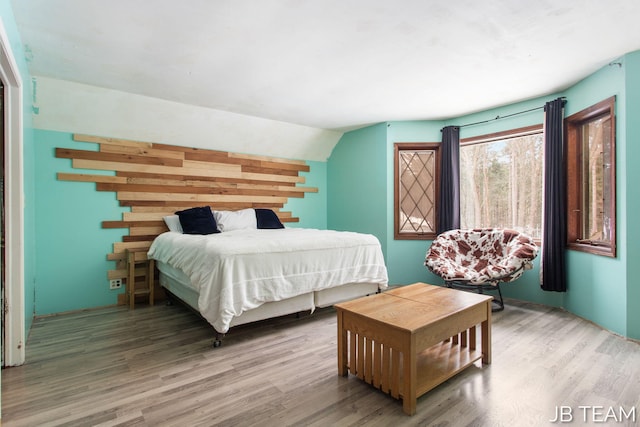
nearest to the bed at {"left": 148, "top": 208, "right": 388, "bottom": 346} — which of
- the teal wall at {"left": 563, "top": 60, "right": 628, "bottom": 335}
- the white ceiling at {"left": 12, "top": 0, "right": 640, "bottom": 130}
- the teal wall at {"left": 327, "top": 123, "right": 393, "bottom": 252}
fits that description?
the teal wall at {"left": 327, "top": 123, "right": 393, "bottom": 252}

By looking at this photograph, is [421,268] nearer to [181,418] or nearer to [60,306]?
[181,418]

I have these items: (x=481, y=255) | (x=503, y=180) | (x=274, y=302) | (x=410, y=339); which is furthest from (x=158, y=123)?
(x=503, y=180)

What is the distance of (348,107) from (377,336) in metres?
2.77

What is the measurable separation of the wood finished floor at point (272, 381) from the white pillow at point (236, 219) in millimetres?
1348

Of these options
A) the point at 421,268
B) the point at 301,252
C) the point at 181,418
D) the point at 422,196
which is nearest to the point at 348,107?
the point at 422,196

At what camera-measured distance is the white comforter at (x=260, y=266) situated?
236 centimetres

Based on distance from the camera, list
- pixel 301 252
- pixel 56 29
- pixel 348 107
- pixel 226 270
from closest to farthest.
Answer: pixel 56 29 → pixel 226 270 → pixel 301 252 → pixel 348 107

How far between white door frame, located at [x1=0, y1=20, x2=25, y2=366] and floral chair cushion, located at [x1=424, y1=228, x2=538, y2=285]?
341cm

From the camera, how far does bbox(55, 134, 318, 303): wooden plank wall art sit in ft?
11.4

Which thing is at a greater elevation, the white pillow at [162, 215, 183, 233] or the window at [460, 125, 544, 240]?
the window at [460, 125, 544, 240]

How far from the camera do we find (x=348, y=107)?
379 centimetres

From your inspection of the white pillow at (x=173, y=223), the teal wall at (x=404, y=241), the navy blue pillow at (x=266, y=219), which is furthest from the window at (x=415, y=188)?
the white pillow at (x=173, y=223)

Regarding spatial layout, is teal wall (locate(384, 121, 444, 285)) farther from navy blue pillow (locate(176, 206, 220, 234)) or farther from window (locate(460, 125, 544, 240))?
navy blue pillow (locate(176, 206, 220, 234))

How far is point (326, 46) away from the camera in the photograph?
93.4 inches
